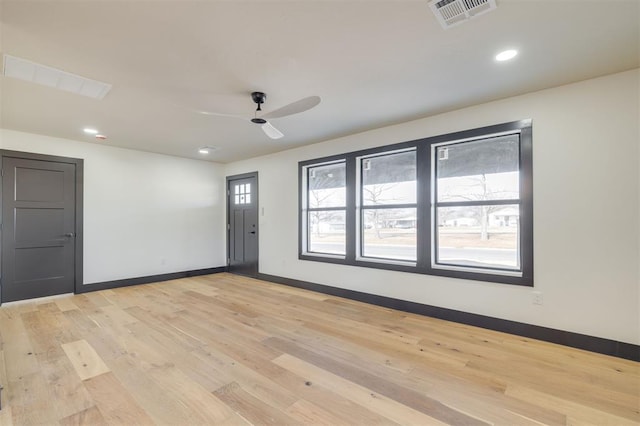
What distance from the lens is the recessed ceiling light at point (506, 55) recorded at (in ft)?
7.33

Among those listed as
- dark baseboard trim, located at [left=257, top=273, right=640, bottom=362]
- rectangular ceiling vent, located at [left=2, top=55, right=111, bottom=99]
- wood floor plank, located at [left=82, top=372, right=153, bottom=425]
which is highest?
rectangular ceiling vent, located at [left=2, top=55, right=111, bottom=99]

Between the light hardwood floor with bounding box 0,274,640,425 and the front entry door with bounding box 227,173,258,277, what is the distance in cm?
242

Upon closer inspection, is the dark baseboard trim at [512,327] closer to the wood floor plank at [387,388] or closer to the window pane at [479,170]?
the window pane at [479,170]

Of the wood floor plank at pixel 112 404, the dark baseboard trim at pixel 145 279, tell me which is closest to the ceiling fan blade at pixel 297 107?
the wood floor plank at pixel 112 404

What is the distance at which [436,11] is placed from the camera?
1.81 metres

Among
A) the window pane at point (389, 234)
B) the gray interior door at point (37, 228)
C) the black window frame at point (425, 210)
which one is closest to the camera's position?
the black window frame at point (425, 210)

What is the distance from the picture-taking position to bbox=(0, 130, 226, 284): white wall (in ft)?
15.8

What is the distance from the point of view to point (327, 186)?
5.00m

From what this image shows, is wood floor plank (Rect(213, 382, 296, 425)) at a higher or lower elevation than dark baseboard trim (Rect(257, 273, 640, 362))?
lower

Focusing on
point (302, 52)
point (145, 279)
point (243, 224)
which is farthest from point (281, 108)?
point (145, 279)

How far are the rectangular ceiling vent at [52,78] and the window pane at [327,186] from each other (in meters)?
3.16

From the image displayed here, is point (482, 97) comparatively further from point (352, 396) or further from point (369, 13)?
point (352, 396)

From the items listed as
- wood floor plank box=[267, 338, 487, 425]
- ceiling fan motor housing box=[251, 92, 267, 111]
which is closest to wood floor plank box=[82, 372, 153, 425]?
wood floor plank box=[267, 338, 487, 425]

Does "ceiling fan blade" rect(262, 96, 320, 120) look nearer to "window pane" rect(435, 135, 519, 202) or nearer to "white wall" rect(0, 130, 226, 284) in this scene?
"window pane" rect(435, 135, 519, 202)
